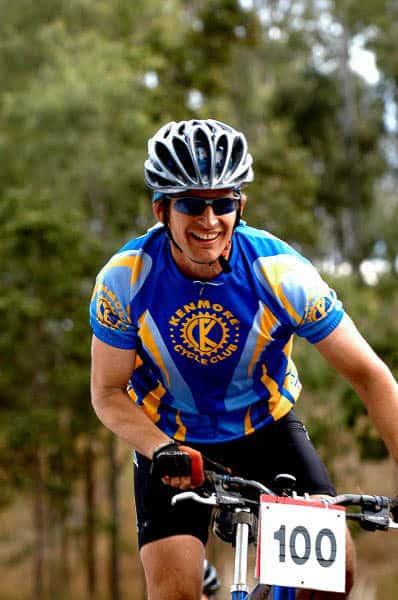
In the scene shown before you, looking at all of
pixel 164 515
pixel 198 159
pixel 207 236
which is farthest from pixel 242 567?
pixel 198 159

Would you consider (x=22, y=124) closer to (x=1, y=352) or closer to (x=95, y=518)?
(x=1, y=352)

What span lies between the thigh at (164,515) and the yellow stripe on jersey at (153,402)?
0.18 metres

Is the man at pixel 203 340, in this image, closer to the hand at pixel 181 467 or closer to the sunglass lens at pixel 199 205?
the sunglass lens at pixel 199 205

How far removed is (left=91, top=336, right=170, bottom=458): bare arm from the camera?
4016 millimetres

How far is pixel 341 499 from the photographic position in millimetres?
3432

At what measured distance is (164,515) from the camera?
407 cm

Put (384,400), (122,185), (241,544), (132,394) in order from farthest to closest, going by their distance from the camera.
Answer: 1. (122,185)
2. (132,394)
3. (384,400)
4. (241,544)

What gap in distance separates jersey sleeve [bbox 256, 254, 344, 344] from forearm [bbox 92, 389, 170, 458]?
64cm

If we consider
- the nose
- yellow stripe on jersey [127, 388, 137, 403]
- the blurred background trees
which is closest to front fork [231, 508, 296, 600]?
yellow stripe on jersey [127, 388, 137, 403]

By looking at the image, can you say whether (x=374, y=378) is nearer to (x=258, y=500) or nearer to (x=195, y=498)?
(x=258, y=500)

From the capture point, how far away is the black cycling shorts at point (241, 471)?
13.3 feet

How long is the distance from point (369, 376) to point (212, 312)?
63 centimetres

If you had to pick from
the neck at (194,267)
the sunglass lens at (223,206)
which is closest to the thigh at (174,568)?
the neck at (194,267)

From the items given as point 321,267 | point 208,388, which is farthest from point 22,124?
point 208,388
